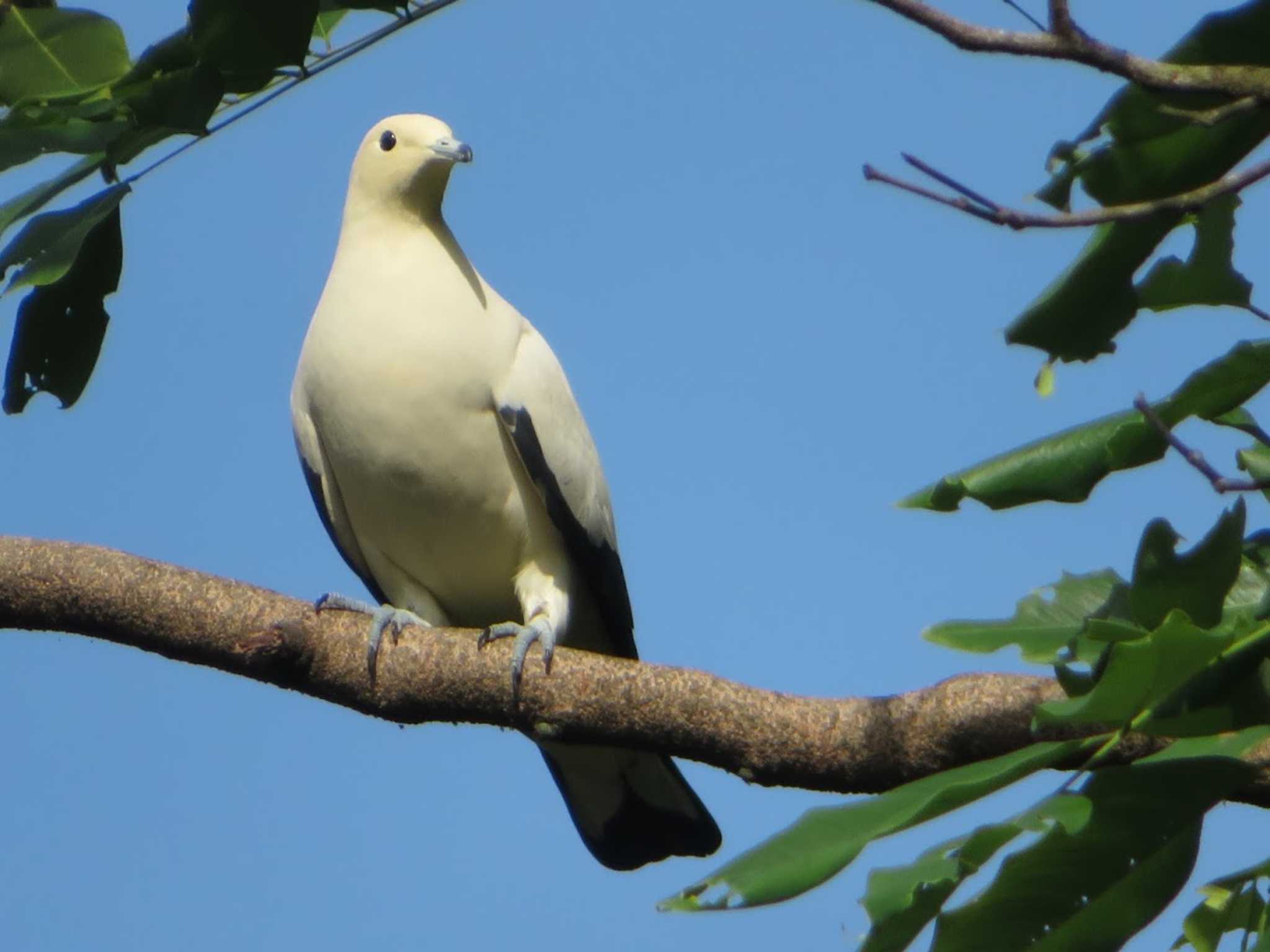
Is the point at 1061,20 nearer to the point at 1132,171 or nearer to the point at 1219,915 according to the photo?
the point at 1132,171

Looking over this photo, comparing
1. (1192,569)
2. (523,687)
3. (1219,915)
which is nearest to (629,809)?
(523,687)

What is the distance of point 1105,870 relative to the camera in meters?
2.11

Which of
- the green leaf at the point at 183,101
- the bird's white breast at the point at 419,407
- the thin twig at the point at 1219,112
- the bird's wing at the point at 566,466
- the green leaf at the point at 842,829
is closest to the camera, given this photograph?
the green leaf at the point at 842,829

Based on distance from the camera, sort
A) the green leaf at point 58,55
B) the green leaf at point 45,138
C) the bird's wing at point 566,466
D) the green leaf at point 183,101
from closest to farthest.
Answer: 1. the green leaf at point 183,101
2. the green leaf at point 45,138
3. the green leaf at point 58,55
4. the bird's wing at point 566,466

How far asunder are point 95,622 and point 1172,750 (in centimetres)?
252

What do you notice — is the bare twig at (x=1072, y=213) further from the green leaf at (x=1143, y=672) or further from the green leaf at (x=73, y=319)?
the green leaf at (x=73, y=319)

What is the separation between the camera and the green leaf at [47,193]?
2760 mm

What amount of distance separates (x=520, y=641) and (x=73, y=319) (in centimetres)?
141

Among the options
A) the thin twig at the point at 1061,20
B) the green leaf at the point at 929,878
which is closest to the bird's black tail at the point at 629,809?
the green leaf at the point at 929,878

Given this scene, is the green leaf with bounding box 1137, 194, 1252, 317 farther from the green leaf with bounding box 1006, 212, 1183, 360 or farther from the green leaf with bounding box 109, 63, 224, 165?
the green leaf with bounding box 109, 63, 224, 165

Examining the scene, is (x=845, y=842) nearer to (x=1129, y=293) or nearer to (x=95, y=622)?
(x=1129, y=293)

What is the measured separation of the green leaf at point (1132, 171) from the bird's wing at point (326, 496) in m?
2.85

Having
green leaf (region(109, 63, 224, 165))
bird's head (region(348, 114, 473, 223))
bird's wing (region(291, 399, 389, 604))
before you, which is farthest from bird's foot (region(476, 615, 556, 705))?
green leaf (region(109, 63, 224, 165))

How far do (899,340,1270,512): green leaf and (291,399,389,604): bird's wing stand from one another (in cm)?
267
